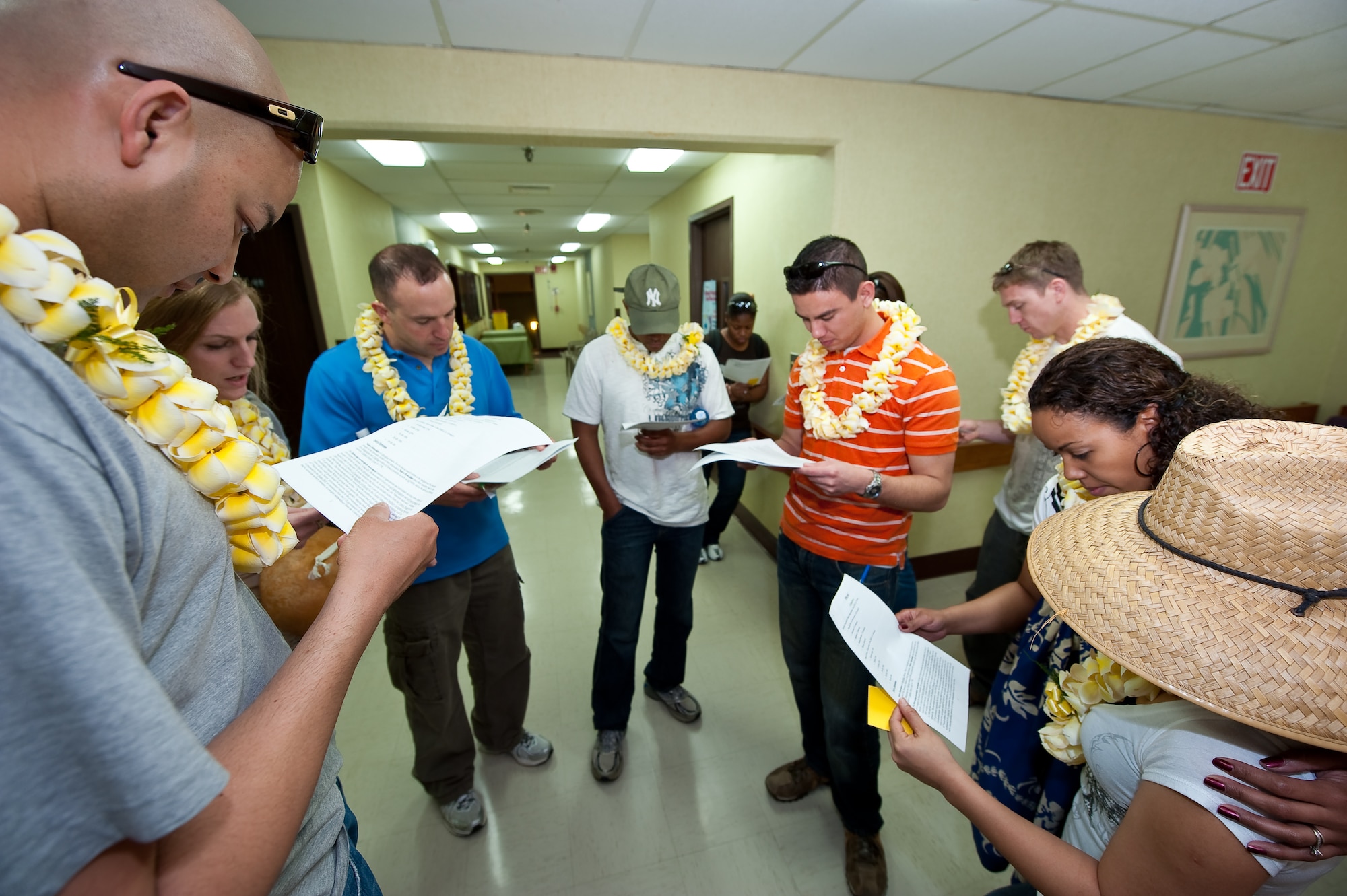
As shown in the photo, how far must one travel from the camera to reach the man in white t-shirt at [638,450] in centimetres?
185

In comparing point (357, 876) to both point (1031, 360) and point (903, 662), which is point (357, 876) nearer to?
point (903, 662)

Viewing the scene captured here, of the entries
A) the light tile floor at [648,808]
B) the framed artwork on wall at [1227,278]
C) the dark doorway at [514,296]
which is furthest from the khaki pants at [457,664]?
the dark doorway at [514,296]

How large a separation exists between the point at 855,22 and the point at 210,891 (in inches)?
108

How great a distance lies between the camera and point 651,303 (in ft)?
5.97

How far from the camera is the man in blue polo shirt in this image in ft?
4.98

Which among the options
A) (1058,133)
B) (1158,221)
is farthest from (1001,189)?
(1158,221)

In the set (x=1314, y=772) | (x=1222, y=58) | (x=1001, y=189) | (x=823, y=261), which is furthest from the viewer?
(x=1001, y=189)

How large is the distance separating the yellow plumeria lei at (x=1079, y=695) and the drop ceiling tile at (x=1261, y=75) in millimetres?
3036

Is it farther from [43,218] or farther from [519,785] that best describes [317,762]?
[519,785]

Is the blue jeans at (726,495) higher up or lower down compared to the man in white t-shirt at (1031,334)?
lower down

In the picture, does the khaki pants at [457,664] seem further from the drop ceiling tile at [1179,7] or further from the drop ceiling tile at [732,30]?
the drop ceiling tile at [1179,7]

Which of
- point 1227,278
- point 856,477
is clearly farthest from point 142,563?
point 1227,278

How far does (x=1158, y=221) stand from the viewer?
3127mm

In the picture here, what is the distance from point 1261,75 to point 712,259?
3.32m
